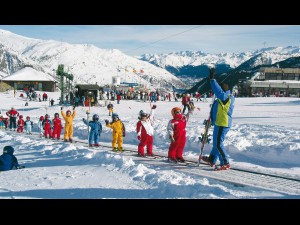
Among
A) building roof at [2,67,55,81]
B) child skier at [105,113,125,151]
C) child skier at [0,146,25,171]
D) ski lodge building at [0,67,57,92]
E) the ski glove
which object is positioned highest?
building roof at [2,67,55,81]

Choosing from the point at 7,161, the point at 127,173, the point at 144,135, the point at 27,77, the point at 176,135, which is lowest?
the point at 7,161

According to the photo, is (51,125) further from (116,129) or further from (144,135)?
Result: (144,135)

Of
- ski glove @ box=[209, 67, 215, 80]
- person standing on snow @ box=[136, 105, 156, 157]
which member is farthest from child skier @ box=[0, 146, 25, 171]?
ski glove @ box=[209, 67, 215, 80]

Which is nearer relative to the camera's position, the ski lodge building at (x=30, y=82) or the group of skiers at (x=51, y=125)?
the group of skiers at (x=51, y=125)

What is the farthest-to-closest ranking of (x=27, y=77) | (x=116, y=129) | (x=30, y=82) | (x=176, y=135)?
(x=27, y=77) < (x=30, y=82) < (x=116, y=129) < (x=176, y=135)

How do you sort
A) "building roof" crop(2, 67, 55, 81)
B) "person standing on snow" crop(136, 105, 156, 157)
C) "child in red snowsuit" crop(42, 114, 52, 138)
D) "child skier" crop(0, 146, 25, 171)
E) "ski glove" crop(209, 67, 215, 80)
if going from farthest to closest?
"building roof" crop(2, 67, 55, 81) → "child in red snowsuit" crop(42, 114, 52, 138) → "person standing on snow" crop(136, 105, 156, 157) → "child skier" crop(0, 146, 25, 171) → "ski glove" crop(209, 67, 215, 80)

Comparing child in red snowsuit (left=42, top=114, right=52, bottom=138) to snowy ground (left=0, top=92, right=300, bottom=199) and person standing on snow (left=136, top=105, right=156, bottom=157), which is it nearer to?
snowy ground (left=0, top=92, right=300, bottom=199)

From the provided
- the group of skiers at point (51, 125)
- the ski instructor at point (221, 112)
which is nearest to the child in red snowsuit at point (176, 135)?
the ski instructor at point (221, 112)

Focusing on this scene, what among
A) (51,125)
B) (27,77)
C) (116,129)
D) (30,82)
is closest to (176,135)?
(116,129)

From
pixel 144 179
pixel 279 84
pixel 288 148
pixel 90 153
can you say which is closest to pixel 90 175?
pixel 144 179

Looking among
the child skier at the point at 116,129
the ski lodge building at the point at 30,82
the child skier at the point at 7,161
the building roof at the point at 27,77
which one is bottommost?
the child skier at the point at 7,161

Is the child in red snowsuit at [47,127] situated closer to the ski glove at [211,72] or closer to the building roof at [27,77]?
the ski glove at [211,72]

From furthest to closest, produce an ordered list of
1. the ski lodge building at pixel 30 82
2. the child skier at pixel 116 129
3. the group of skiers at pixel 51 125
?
the ski lodge building at pixel 30 82 → the group of skiers at pixel 51 125 → the child skier at pixel 116 129
